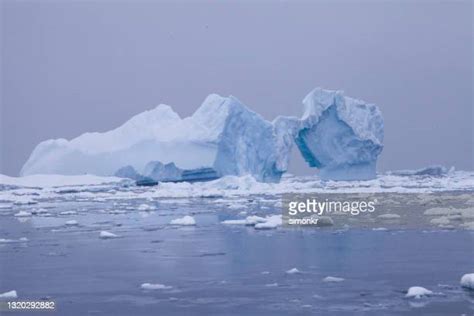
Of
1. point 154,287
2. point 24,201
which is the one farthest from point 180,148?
point 154,287

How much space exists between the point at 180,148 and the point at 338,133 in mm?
3884

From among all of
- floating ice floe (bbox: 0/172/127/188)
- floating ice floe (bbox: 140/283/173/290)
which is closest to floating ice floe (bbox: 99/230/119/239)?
floating ice floe (bbox: 140/283/173/290)

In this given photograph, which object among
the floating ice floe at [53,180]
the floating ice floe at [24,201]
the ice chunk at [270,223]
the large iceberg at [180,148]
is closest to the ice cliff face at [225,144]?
the large iceberg at [180,148]

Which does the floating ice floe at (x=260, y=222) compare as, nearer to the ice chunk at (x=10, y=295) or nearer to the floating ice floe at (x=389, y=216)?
the floating ice floe at (x=389, y=216)

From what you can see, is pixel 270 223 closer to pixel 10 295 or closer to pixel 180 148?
pixel 10 295

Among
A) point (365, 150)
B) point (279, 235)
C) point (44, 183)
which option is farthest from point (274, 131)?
point (279, 235)

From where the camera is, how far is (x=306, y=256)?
556cm

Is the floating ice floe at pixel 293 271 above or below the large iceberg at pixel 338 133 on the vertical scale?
below

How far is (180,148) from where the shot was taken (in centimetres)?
1688

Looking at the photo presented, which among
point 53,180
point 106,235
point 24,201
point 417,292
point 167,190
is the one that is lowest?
point 417,292

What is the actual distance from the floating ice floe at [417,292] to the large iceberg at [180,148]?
452 inches

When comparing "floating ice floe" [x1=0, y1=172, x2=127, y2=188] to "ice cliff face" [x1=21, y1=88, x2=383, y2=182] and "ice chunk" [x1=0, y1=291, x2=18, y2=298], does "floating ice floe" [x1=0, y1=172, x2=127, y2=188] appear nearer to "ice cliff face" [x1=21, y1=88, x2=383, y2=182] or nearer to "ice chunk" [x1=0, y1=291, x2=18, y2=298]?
"ice cliff face" [x1=21, y1=88, x2=383, y2=182]

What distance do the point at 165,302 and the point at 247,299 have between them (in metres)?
0.48

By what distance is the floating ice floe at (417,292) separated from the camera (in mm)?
4059
